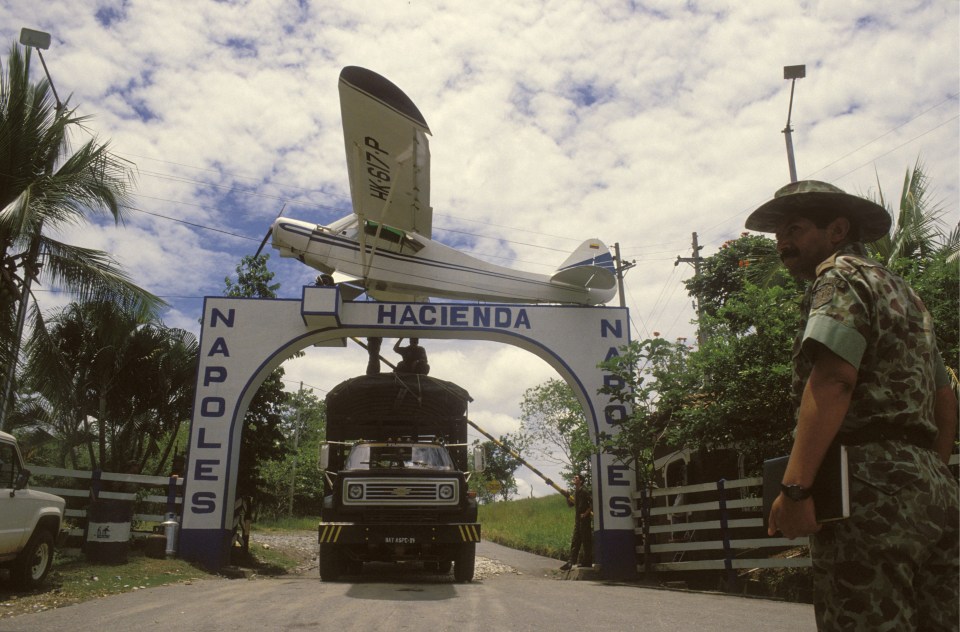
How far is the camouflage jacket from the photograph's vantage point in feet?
6.79

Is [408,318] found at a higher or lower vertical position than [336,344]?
higher

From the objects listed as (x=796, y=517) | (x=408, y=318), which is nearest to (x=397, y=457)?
(x=408, y=318)

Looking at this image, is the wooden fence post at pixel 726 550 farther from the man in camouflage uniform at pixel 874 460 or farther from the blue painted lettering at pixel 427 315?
the man in camouflage uniform at pixel 874 460

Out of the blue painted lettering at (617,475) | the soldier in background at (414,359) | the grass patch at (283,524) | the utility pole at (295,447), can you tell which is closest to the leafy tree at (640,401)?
the blue painted lettering at (617,475)

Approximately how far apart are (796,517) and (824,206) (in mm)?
1079

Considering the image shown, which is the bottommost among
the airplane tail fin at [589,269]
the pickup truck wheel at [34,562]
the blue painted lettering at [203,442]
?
the pickup truck wheel at [34,562]

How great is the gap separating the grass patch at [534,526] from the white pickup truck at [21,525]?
520 inches

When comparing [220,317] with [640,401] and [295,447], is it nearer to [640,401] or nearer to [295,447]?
[640,401]

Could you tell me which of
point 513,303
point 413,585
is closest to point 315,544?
point 513,303

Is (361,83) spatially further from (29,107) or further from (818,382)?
(818,382)

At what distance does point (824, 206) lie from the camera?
245 cm

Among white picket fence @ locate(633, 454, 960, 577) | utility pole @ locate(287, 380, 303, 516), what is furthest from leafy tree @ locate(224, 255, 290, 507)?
utility pole @ locate(287, 380, 303, 516)

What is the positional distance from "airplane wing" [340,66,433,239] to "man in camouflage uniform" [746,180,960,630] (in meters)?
10.0

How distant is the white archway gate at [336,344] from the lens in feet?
39.0
